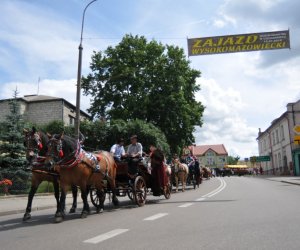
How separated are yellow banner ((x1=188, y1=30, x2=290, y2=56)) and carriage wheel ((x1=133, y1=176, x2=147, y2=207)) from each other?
6575mm

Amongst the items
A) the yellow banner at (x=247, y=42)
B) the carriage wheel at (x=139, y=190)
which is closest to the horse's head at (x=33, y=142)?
the carriage wheel at (x=139, y=190)

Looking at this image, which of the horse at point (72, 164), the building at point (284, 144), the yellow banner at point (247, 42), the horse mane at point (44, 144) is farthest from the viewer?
the building at point (284, 144)

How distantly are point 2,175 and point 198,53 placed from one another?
11.6 metres

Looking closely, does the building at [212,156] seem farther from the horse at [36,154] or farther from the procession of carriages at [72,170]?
the horse at [36,154]

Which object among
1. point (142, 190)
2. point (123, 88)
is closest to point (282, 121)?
point (123, 88)

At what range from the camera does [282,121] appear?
60.7 meters

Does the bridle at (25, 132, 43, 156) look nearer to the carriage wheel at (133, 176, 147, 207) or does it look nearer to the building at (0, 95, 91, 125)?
the carriage wheel at (133, 176, 147, 207)

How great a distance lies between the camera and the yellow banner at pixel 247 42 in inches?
675

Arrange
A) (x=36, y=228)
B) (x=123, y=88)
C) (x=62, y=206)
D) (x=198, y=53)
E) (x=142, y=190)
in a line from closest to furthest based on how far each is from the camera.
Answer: (x=36, y=228) → (x=62, y=206) → (x=142, y=190) → (x=198, y=53) → (x=123, y=88)

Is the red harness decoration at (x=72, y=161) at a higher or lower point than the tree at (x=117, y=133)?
lower

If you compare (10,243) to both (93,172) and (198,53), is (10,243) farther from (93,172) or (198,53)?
(198,53)

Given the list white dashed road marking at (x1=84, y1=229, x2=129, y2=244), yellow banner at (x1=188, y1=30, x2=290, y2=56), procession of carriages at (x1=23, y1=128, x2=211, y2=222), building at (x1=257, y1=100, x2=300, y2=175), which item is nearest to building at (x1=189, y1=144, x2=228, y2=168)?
building at (x1=257, y1=100, x2=300, y2=175)

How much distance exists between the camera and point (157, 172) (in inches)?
565

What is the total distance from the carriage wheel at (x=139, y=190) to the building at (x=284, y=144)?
1455 inches
